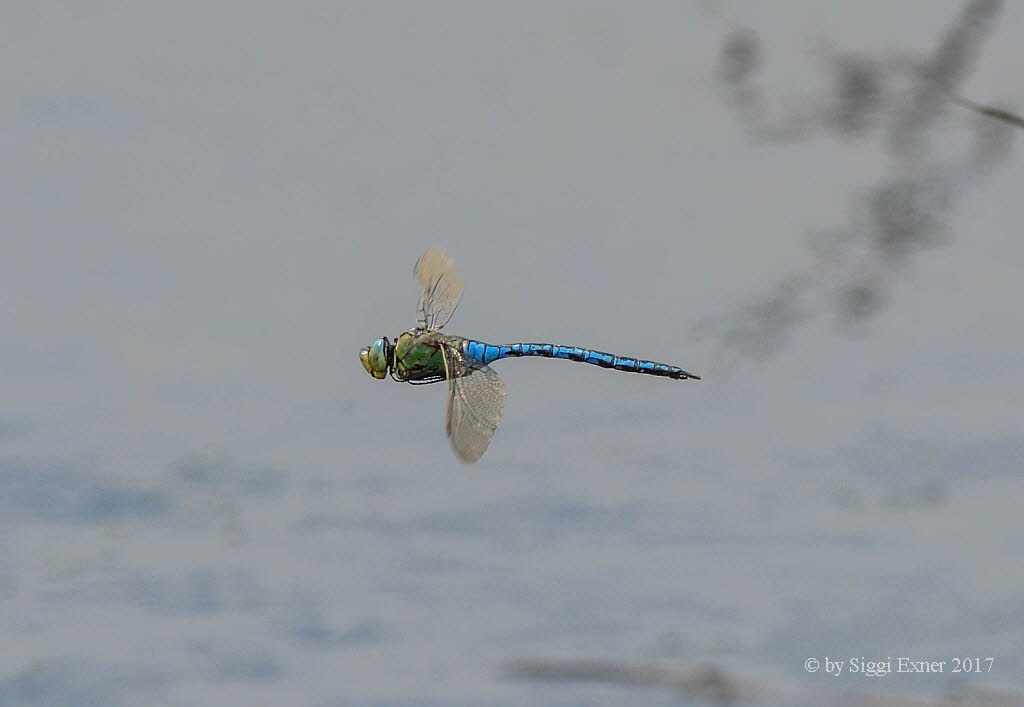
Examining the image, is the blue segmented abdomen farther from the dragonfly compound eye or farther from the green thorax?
the dragonfly compound eye

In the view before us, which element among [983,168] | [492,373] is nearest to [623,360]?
[492,373]

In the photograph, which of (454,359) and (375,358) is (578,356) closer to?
(454,359)

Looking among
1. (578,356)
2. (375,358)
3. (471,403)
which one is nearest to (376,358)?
(375,358)

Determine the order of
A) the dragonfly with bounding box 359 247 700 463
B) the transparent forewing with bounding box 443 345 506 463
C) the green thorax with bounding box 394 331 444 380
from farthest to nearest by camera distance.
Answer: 1. the green thorax with bounding box 394 331 444 380
2. the dragonfly with bounding box 359 247 700 463
3. the transparent forewing with bounding box 443 345 506 463

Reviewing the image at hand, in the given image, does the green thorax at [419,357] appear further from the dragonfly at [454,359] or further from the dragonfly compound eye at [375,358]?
the dragonfly compound eye at [375,358]

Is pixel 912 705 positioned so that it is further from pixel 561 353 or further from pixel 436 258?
pixel 436 258

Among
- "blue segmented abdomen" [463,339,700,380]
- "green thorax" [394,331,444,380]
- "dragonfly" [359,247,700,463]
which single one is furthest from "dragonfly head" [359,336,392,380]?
"blue segmented abdomen" [463,339,700,380]
